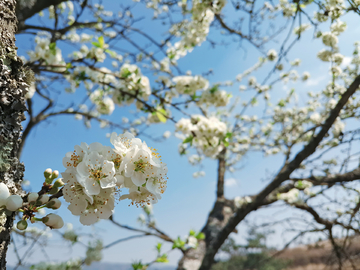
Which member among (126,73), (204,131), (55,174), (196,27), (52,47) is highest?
(196,27)

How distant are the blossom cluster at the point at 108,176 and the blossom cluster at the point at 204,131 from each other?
171cm

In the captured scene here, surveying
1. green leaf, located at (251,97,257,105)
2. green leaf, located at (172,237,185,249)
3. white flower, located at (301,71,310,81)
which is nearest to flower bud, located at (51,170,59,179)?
green leaf, located at (172,237,185,249)

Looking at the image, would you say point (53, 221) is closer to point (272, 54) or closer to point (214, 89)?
point (214, 89)

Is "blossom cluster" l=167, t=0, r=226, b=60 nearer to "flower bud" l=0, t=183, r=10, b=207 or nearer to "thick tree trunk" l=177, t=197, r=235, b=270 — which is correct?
"thick tree trunk" l=177, t=197, r=235, b=270

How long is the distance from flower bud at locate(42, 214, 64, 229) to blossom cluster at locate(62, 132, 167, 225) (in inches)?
1.8

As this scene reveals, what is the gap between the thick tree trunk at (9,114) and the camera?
717 millimetres

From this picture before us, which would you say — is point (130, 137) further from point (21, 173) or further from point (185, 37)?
point (185, 37)

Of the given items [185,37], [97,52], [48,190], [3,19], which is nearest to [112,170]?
[48,190]

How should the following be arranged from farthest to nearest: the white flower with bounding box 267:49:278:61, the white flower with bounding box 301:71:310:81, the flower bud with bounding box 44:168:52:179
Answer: the white flower with bounding box 301:71:310:81 → the white flower with bounding box 267:49:278:61 → the flower bud with bounding box 44:168:52:179

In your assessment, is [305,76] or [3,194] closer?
[3,194]

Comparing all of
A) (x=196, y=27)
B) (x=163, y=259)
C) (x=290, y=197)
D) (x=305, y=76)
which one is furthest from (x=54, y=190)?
(x=305, y=76)

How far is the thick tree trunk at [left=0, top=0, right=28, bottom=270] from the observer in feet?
2.35

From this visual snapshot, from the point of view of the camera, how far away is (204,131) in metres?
2.50

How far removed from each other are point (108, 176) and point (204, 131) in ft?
6.21
